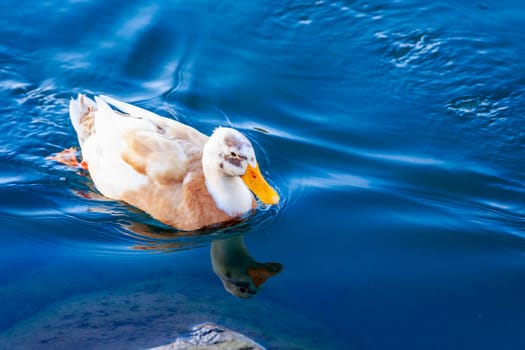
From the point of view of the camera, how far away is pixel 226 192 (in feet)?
24.2

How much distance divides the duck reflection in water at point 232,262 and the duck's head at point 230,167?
46 cm

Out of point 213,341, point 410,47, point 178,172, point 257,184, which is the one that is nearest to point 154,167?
point 178,172

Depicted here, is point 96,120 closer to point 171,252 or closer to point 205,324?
point 171,252

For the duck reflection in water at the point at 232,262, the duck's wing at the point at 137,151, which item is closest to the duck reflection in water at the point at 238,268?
the duck reflection in water at the point at 232,262

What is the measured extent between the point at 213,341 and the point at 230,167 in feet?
6.88

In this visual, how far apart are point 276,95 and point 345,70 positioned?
3.59 ft

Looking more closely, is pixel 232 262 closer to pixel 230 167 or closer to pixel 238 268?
pixel 238 268

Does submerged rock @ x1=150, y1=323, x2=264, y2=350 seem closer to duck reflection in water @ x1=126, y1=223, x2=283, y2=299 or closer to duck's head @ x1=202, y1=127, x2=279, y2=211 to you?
duck reflection in water @ x1=126, y1=223, x2=283, y2=299

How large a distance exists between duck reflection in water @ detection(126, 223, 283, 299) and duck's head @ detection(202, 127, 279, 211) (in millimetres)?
456

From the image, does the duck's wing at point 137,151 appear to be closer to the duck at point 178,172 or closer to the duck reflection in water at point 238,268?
the duck at point 178,172

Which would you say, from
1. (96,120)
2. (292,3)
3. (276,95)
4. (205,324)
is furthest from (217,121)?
(205,324)

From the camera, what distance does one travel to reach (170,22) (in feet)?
35.3

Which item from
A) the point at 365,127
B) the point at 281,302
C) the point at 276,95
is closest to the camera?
the point at 281,302

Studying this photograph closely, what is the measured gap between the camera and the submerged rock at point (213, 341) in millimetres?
5324
